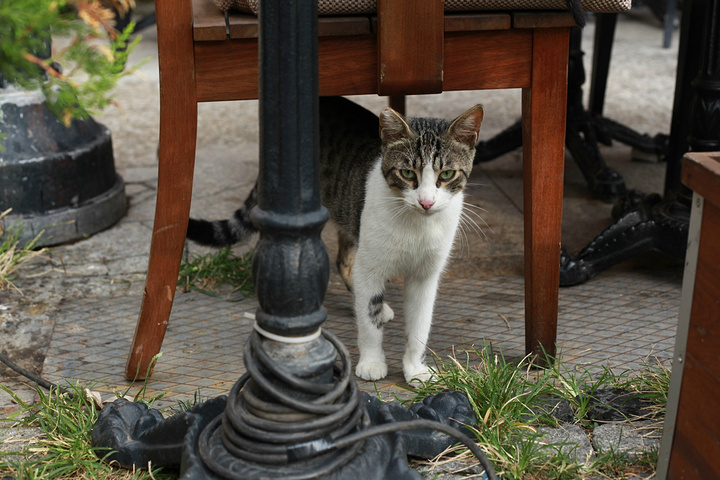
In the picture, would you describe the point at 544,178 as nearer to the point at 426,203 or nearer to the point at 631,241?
the point at 426,203

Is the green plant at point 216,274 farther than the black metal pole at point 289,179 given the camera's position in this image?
Yes

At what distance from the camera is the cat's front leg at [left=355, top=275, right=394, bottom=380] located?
6.74 ft

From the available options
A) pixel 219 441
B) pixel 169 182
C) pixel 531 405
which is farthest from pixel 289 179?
pixel 531 405

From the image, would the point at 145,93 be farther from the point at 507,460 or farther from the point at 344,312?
the point at 507,460

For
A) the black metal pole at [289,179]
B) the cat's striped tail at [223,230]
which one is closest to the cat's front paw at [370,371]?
the cat's striped tail at [223,230]

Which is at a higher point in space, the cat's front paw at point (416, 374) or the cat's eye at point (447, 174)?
the cat's eye at point (447, 174)

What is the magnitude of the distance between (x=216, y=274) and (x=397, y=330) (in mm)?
731

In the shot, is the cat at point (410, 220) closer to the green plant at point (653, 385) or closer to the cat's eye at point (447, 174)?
the cat's eye at point (447, 174)

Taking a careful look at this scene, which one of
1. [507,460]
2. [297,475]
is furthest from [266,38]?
[507,460]

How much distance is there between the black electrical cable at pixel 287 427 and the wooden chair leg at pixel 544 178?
0.69 metres

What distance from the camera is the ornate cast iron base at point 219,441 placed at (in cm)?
138

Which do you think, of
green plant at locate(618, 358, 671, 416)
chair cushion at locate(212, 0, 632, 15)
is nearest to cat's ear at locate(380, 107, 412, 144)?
chair cushion at locate(212, 0, 632, 15)

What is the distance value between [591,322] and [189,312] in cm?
132

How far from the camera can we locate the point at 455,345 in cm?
223
